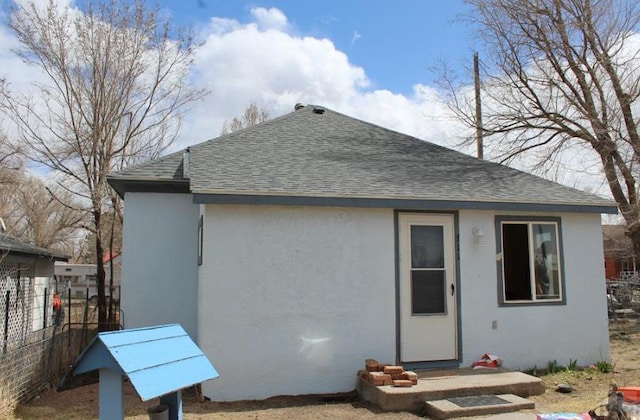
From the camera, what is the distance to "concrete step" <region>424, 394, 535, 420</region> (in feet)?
19.8

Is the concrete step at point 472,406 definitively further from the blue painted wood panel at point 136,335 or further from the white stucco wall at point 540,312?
the blue painted wood panel at point 136,335

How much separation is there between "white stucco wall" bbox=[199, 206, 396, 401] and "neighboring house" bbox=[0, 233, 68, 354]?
2.86 metres

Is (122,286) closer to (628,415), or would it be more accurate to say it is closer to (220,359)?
(220,359)

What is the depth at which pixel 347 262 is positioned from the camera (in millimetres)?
7598

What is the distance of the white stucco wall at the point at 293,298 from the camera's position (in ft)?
23.2

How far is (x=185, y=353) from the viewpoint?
4008mm

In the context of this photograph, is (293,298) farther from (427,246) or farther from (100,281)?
(100,281)

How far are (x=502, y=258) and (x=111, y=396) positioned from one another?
6.52 metres

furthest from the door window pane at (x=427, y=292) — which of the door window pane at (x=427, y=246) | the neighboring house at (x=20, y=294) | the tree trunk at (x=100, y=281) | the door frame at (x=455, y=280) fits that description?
the tree trunk at (x=100, y=281)

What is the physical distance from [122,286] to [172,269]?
2.85 ft

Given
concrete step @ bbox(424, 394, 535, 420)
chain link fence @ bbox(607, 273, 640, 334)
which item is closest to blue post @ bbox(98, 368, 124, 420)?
concrete step @ bbox(424, 394, 535, 420)

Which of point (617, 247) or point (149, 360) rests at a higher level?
point (617, 247)

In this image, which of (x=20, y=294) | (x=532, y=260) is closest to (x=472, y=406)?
(x=532, y=260)

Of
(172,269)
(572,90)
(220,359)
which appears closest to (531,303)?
(220,359)
